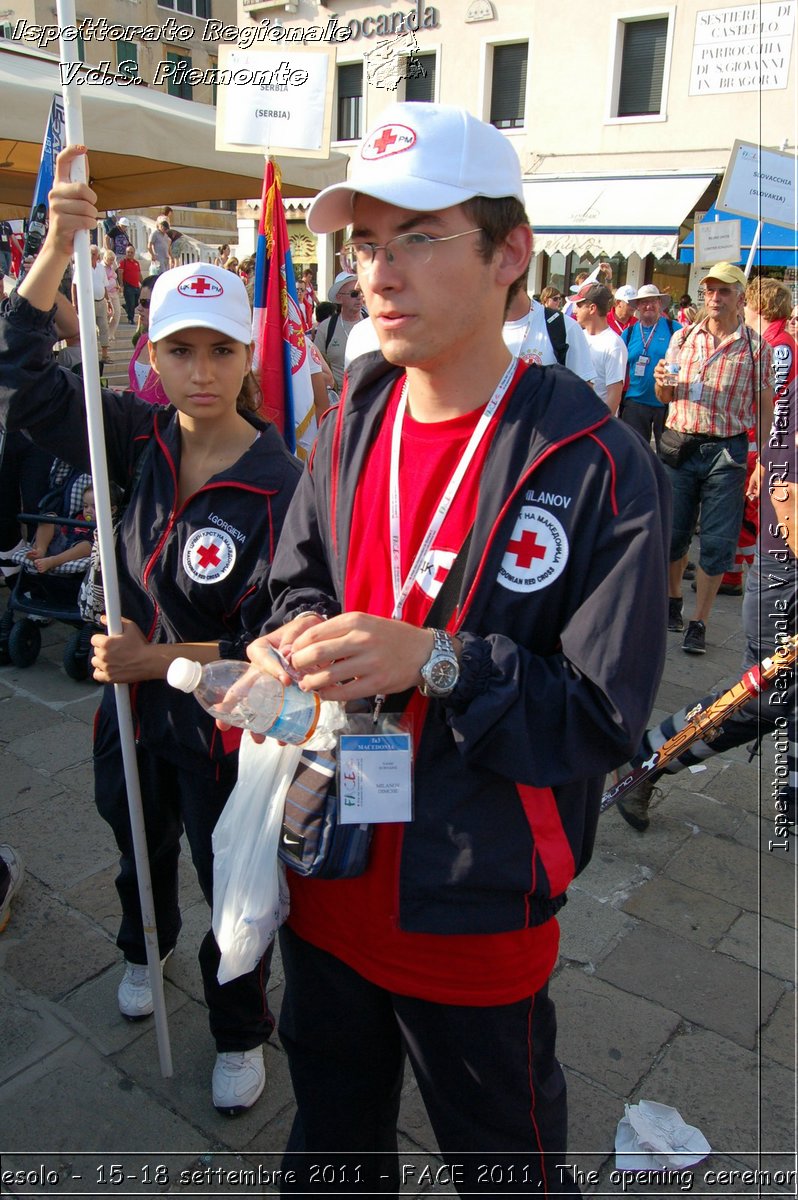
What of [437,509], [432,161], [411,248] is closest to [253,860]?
[437,509]

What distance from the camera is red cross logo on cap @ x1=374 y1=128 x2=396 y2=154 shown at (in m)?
1.34

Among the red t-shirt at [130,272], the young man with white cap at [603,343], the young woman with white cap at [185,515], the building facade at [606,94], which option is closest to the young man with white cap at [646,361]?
the young man with white cap at [603,343]

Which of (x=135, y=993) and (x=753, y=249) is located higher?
(x=753, y=249)

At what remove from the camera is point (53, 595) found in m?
5.25

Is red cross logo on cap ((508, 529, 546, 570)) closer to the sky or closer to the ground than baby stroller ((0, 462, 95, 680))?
closer to the sky

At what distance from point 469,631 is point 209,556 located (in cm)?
96

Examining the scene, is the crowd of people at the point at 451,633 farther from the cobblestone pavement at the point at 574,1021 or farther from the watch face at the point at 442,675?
the cobblestone pavement at the point at 574,1021

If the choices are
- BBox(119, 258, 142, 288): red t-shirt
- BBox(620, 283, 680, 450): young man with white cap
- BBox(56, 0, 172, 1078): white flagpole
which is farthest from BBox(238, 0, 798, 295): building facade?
BBox(56, 0, 172, 1078): white flagpole

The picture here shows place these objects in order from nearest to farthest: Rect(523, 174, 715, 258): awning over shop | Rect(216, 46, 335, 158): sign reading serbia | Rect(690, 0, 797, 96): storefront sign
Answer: Rect(216, 46, 335, 158): sign reading serbia
Rect(690, 0, 797, 96): storefront sign
Rect(523, 174, 715, 258): awning over shop

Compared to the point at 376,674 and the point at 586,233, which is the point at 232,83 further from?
the point at 586,233

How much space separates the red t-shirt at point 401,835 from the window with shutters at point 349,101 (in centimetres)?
2621

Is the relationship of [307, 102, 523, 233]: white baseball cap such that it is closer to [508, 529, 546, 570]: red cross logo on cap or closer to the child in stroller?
[508, 529, 546, 570]: red cross logo on cap

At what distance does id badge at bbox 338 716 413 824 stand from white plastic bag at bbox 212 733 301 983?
0.19 m

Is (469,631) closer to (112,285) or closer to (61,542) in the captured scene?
(61,542)
